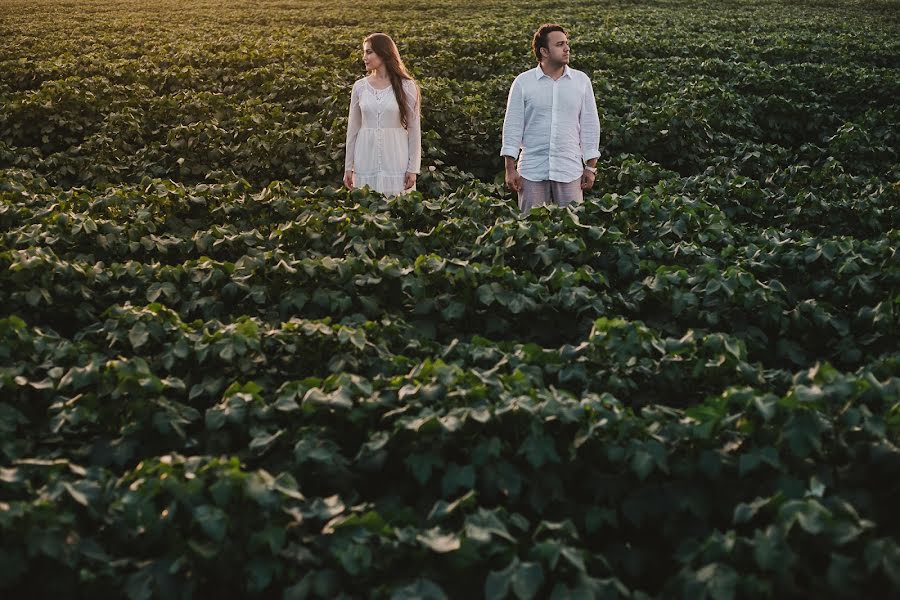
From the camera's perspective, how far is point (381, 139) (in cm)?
741

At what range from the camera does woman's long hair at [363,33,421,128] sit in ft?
23.3

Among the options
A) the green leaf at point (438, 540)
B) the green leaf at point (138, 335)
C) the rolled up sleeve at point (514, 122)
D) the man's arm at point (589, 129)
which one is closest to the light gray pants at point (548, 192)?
the man's arm at point (589, 129)

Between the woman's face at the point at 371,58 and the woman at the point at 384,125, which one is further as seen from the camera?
the woman at the point at 384,125

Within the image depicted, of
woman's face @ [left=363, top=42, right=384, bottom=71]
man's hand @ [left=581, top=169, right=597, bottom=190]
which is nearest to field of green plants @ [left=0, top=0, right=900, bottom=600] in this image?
man's hand @ [left=581, top=169, right=597, bottom=190]

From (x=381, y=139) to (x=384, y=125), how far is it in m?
0.11

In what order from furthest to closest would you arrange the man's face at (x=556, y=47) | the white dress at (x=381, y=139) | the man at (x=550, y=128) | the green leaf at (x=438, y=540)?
the white dress at (x=381, y=139) → the man at (x=550, y=128) → the man's face at (x=556, y=47) → the green leaf at (x=438, y=540)

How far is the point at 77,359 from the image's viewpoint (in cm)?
430

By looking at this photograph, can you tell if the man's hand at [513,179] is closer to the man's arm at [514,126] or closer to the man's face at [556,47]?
the man's arm at [514,126]

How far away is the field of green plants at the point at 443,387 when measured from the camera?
306 cm

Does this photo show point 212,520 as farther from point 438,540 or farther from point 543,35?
point 543,35

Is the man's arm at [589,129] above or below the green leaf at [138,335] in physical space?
above

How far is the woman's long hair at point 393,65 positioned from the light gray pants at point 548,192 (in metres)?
1.08

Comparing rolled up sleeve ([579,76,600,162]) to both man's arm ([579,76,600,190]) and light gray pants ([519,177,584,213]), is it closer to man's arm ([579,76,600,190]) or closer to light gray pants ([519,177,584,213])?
man's arm ([579,76,600,190])

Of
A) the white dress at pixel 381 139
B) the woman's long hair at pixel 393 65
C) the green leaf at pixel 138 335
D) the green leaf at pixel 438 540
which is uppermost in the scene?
the woman's long hair at pixel 393 65
